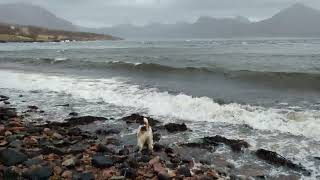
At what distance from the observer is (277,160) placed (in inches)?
478

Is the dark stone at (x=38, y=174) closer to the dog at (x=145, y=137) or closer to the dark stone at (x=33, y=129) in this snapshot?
the dog at (x=145, y=137)

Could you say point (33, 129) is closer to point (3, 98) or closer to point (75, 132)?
point (75, 132)

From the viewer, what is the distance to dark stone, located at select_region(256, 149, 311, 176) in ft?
37.8

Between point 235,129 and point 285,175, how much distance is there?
15.4 feet

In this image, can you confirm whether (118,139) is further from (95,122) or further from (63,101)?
(63,101)

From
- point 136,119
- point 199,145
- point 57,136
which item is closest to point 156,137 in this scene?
point 199,145

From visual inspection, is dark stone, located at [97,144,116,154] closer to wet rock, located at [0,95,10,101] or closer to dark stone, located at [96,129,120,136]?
dark stone, located at [96,129,120,136]

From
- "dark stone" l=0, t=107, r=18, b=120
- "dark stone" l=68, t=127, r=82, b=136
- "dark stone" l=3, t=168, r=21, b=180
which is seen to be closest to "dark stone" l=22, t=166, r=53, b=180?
"dark stone" l=3, t=168, r=21, b=180

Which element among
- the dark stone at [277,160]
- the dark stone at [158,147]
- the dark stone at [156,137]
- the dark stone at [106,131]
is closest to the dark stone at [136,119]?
the dark stone at [106,131]

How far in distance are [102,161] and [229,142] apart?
447cm

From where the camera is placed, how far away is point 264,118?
1692cm

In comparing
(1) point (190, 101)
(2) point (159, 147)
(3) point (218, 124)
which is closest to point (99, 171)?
(2) point (159, 147)

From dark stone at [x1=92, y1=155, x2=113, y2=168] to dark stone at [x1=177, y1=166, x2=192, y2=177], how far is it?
1.85m

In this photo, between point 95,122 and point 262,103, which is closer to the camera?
Result: point 95,122
